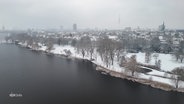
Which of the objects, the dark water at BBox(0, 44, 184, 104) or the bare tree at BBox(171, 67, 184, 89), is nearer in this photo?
the dark water at BBox(0, 44, 184, 104)

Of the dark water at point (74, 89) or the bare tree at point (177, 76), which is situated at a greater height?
the bare tree at point (177, 76)

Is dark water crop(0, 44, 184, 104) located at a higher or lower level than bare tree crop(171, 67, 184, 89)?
lower

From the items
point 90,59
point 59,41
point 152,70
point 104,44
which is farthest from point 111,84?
point 59,41

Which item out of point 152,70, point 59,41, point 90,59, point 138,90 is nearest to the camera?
point 138,90

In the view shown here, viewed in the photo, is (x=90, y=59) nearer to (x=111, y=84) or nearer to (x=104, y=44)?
(x=104, y=44)

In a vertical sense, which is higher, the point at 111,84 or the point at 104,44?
the point at 104,44

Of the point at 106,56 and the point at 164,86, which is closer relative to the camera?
the point at 164,86

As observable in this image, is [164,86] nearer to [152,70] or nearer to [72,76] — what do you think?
[152,70]

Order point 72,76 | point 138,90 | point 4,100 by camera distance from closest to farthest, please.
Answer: point 4,100 → point 138,90 → point 72,76

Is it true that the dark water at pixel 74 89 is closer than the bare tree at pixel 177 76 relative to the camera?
Yes

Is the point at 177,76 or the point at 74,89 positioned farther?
the point at 177,76

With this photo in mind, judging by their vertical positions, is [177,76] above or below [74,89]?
above
